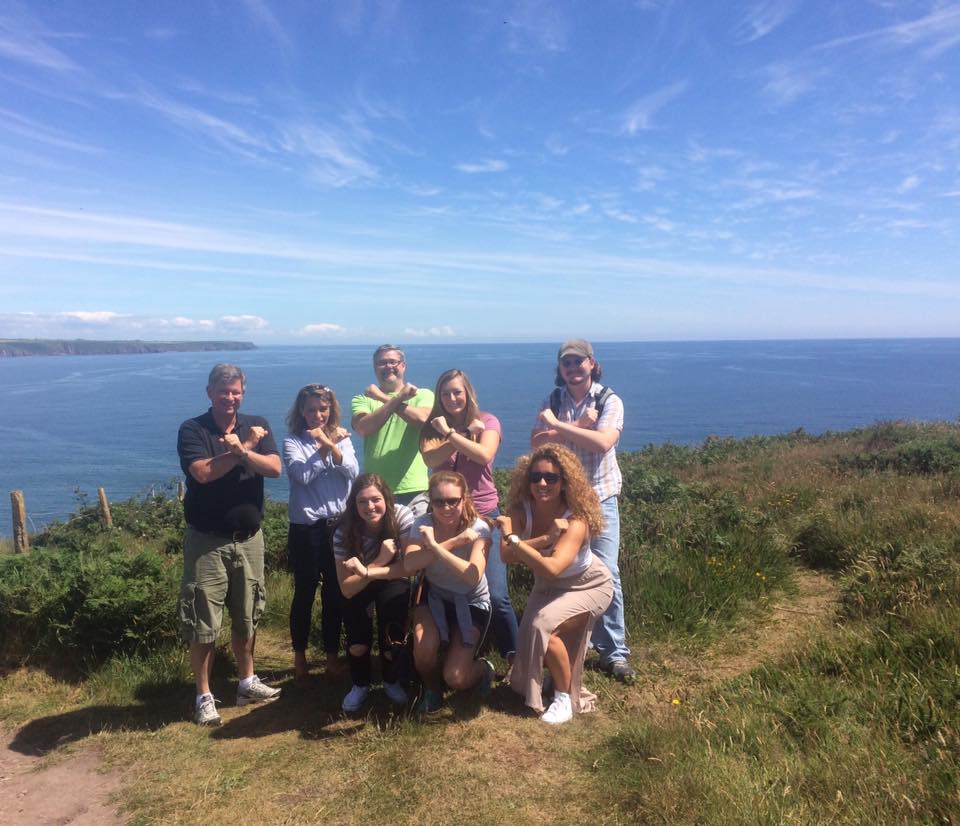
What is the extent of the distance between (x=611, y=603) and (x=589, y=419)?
1.23 metres

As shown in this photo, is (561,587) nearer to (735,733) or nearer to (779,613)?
(735,733)

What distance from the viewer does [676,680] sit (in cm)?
413

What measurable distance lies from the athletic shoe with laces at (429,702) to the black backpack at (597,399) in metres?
1.93

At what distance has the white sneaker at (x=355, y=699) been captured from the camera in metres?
3.94

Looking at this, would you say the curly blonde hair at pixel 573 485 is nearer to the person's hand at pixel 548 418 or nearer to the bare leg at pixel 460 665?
the person's hand at pixel 548 418

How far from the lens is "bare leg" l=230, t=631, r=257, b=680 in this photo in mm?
4188

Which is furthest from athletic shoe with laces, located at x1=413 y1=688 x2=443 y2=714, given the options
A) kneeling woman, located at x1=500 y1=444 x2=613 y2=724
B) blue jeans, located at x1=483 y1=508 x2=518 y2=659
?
blue jeans, located at x1=483 y1=508 x2=518 y2=659

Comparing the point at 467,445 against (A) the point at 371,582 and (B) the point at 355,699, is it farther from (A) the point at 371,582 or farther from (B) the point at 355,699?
(B) the point at 355,699

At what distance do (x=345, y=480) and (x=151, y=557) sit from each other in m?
2.15

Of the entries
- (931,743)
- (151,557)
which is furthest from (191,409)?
(931,743)

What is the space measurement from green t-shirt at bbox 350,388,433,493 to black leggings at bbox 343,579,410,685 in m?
0.63

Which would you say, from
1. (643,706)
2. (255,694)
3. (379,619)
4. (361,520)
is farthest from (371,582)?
(643,706)

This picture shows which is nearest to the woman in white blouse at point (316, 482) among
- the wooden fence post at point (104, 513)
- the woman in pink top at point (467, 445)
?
the woman in pink top at point (467, 445)

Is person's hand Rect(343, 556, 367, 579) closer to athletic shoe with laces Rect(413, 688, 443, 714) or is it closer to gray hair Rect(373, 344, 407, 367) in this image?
athletic shoe with laces Rect(413, 688, 443, 714)
